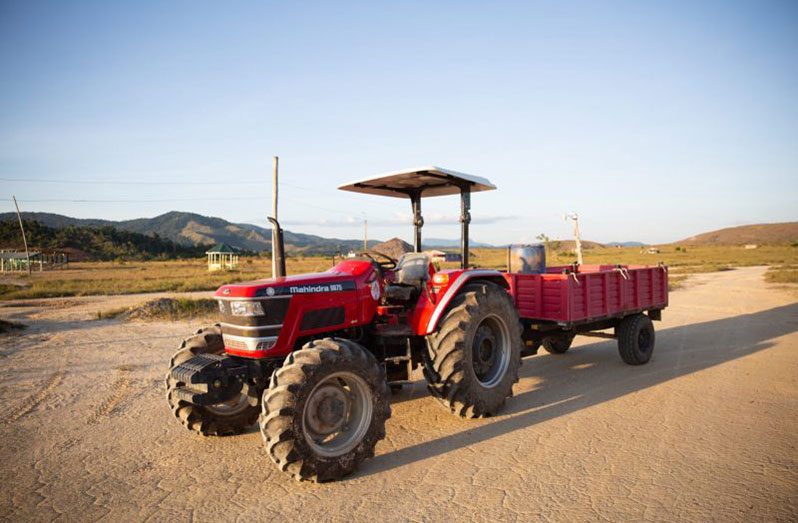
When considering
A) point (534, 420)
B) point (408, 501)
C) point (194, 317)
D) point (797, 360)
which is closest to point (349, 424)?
point (408, 501)

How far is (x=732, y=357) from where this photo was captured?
7.71 meters

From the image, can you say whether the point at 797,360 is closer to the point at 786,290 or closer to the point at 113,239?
the point at 786,290

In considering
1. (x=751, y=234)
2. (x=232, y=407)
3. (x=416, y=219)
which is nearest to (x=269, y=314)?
(x=232, y=407)

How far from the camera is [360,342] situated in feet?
16.6

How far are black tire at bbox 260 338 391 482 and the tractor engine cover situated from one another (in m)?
0.43

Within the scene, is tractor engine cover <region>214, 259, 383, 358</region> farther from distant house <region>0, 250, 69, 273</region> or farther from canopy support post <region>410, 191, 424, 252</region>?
distant house <region>0, 250, 69, 273</region>

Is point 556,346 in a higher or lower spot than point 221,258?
lower

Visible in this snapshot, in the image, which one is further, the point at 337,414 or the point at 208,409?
the point at 208,409

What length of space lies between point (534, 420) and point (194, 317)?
1058cm

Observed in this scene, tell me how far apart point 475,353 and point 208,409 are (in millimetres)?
2764

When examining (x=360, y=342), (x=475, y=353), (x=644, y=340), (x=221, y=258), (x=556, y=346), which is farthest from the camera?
(x=221, y=258)

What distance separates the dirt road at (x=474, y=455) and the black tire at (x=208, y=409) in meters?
0.17

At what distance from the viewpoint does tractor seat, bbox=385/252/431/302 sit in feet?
18.0

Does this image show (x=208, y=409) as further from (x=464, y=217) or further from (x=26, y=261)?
(x=26, y=261)
